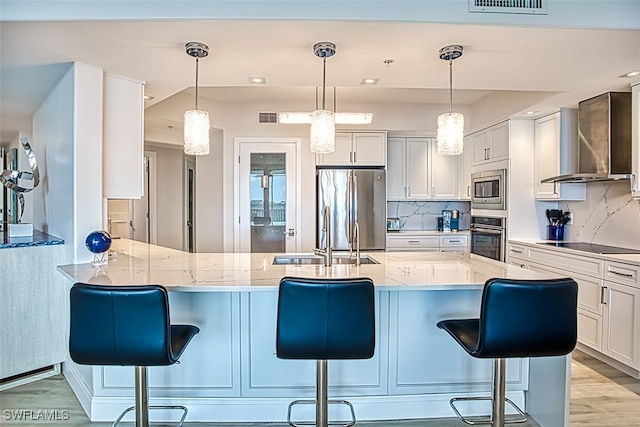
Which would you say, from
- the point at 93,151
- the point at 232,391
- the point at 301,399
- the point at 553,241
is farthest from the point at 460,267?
the point at 93,151

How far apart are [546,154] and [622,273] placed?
1.53 metres

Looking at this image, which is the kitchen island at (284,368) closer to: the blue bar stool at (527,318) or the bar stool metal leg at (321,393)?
the bar stool metal leg at (321,393)

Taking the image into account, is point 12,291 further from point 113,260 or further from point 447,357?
point 447,357

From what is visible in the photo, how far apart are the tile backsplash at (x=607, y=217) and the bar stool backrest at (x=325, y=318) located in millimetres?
3006

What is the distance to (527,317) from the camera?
5.40ft

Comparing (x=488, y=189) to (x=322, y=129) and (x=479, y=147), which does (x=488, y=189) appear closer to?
(x=479, y=147)

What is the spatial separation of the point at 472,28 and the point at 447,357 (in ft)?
6.14

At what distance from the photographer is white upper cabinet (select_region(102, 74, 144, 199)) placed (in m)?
2.79

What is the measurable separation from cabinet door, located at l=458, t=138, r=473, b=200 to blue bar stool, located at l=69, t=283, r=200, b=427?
4.44 metres

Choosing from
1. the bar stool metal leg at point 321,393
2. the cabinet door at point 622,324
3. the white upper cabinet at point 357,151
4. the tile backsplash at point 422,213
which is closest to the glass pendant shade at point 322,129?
the bar stool metal leg at point 321,393

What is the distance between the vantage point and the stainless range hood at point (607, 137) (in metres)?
3.16

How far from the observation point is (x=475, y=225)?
490 centimetres

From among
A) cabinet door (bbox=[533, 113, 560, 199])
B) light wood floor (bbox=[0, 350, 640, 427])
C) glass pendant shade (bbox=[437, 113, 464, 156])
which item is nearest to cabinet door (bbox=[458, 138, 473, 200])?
cabinet door (bbox=[533, 113, 560, 199])

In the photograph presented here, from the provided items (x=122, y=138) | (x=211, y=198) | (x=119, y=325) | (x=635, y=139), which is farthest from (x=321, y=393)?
(x=211, y=198)
